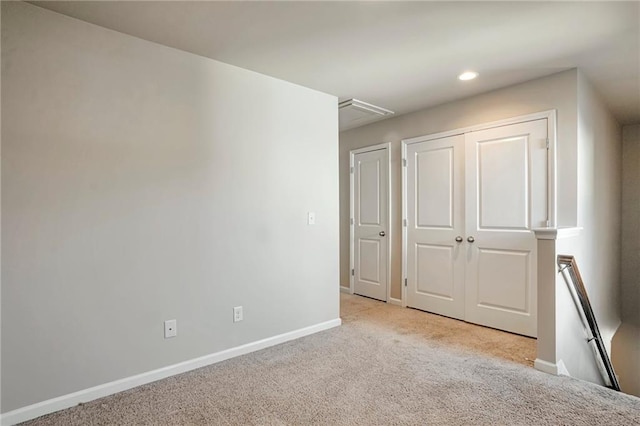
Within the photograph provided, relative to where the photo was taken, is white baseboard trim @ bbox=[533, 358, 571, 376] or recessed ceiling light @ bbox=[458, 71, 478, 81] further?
recessed ceiling light @ bbox=[458, 71, 478, 81]

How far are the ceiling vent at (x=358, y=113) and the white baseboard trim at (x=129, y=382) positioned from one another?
2339 mm

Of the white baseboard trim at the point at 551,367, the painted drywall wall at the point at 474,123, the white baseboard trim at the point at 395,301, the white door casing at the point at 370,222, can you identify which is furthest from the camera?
the white door casing at the point at 370,222

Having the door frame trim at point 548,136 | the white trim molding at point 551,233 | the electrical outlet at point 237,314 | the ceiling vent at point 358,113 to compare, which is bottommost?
the electrical outlet at point 237,314

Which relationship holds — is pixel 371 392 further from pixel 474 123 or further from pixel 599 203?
pixel 599 203

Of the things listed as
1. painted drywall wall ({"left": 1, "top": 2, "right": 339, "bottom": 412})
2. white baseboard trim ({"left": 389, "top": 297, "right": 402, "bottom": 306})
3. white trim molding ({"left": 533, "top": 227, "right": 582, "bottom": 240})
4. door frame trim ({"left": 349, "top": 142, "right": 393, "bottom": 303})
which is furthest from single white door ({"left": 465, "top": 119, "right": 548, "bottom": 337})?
painted drywall wall ({"left": 1, "top": 2, "right": 339, "bottom": 412})

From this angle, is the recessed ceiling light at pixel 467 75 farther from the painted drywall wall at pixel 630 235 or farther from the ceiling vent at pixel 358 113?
the painted drywall wall at pixel 630 235

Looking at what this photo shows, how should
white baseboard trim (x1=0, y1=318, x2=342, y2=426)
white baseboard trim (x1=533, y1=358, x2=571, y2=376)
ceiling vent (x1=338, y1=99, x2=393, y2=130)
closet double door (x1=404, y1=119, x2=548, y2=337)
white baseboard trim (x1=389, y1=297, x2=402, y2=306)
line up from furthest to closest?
white baseboard trim (x1=389, y1=297, x2=402, y2=306), ceiling vent (x1=338, y1=99, x2=393, y2=130), closet double door (x1=404, y1=119, x2=548, y2=337), white baseboard trim (x1=533, y1=358, x2=571, y2=376), white baseboard trim (x1=0, y1=318, x2=342, y2=426)

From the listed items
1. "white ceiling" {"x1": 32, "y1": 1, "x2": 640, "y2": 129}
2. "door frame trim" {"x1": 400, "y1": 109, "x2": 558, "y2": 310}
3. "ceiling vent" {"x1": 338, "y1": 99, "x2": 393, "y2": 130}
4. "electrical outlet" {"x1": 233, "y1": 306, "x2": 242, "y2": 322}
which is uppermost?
"white ceiling" {"x1": 32, "y1": 1, "x2": 640, "y2": 129}

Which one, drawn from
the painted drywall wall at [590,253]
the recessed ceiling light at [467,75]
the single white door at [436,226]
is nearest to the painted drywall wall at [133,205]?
the recessed ceiling light at [467,75]

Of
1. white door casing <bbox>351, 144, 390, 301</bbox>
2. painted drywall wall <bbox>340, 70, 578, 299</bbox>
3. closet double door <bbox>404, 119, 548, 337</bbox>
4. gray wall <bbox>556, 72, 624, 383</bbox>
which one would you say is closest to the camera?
gray wall <bbox>556, 72, 624, 383</bbox>

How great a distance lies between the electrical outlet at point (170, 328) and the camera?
7.94 ft

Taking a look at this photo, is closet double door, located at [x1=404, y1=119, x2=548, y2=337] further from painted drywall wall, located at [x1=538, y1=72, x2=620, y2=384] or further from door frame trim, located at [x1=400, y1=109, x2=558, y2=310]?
painted drywall wall, located at [x1=538, y1=72, x2=620, y2=384]

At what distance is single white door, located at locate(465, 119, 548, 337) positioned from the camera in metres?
3.15

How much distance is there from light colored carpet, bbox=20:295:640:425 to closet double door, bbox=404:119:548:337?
0.54 metres
